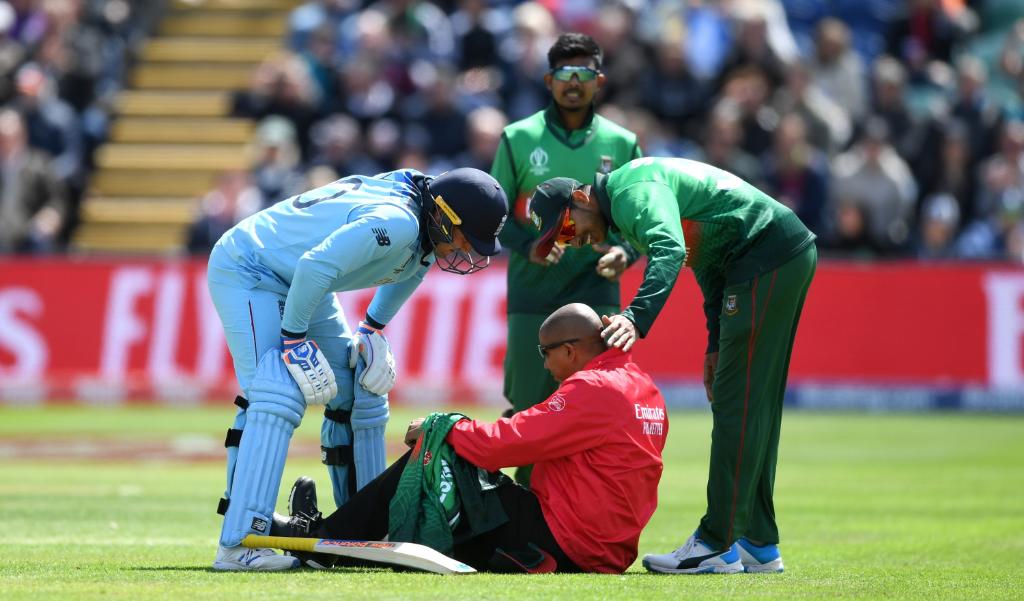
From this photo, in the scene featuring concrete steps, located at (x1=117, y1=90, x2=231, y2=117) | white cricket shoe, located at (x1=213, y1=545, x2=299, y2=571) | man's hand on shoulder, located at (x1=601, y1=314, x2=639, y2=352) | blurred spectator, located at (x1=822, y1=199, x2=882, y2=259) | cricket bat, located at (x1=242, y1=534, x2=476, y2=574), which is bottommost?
white cricket shoe, located at (x1=213, y1=545, x2=299, y2=571)

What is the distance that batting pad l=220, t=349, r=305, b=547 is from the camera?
7984 mm

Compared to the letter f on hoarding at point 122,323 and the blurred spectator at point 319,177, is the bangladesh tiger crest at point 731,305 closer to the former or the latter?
the letter f on hoarding at point 122,323

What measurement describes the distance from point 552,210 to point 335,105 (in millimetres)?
16217

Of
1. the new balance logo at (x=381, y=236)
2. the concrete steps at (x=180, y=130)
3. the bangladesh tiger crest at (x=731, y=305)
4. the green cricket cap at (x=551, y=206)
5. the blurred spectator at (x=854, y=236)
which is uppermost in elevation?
the concrete steps at (x=180, y=130)

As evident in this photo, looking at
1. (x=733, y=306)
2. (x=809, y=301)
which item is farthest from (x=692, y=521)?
(x=809, y=301)

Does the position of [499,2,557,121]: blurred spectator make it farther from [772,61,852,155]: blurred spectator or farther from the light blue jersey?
the light blue jersey

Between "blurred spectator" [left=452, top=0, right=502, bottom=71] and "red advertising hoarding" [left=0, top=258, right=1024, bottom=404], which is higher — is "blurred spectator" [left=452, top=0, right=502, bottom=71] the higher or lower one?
the higher one

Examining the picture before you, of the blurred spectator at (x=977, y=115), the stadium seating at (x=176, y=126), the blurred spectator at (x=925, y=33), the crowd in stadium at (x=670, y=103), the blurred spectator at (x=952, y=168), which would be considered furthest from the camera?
Result: the stadium seating at (x=176, y=126)

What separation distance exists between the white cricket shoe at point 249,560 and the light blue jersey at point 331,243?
1.13 metres

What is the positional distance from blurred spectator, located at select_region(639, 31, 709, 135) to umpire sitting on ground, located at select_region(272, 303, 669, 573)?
1478cm

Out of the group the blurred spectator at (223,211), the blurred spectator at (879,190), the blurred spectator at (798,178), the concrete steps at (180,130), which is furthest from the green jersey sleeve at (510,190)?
the concrete steps at (180,130)

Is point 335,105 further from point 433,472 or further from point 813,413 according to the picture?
point 433,472

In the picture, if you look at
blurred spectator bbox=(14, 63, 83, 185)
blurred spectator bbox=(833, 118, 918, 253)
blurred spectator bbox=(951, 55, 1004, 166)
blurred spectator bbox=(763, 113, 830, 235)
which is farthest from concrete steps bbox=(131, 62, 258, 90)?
blurred spectator bbox=(951, 55, 1004, 166)

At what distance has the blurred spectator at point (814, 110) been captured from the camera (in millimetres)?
21719
